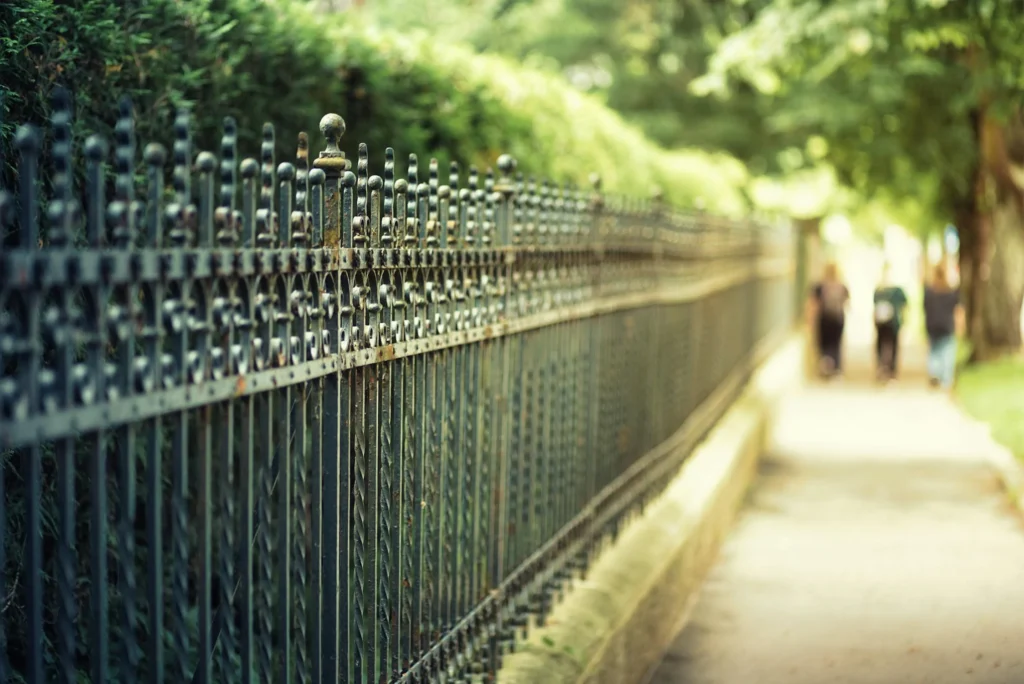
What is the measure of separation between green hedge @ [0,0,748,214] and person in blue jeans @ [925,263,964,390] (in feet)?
37.2

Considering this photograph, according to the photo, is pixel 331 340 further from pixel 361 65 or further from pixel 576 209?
pixel 361 65

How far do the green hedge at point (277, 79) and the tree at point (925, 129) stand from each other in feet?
19.8

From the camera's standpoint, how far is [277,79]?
22.0 feet

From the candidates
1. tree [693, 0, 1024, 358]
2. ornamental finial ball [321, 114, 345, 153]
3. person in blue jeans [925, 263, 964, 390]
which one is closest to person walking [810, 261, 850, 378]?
tree [693, 0, 1024, 358]

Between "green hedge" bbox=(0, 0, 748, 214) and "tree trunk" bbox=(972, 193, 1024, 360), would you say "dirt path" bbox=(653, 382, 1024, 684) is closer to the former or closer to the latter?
"green hedge" bbox=(0, 0, 748, 214)

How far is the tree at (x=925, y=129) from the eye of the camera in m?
16.5

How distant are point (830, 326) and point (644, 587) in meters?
17.9

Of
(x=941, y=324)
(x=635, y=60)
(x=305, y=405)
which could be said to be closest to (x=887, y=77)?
(x=941, y=324)

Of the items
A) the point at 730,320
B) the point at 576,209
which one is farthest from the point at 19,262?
the point at 730,320

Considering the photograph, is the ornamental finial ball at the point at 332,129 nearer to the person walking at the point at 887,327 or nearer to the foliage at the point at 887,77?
the foliage at the point at 887,77

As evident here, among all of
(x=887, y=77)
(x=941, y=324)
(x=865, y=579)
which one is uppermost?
(x=887, y=77)

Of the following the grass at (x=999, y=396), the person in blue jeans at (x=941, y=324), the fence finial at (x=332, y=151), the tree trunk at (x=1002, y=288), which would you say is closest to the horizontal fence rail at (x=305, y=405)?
the fence finial at (x=332, y=151)

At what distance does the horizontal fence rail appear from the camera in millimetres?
2441

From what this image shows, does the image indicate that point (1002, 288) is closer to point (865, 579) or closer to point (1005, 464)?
point (1005, 464)
